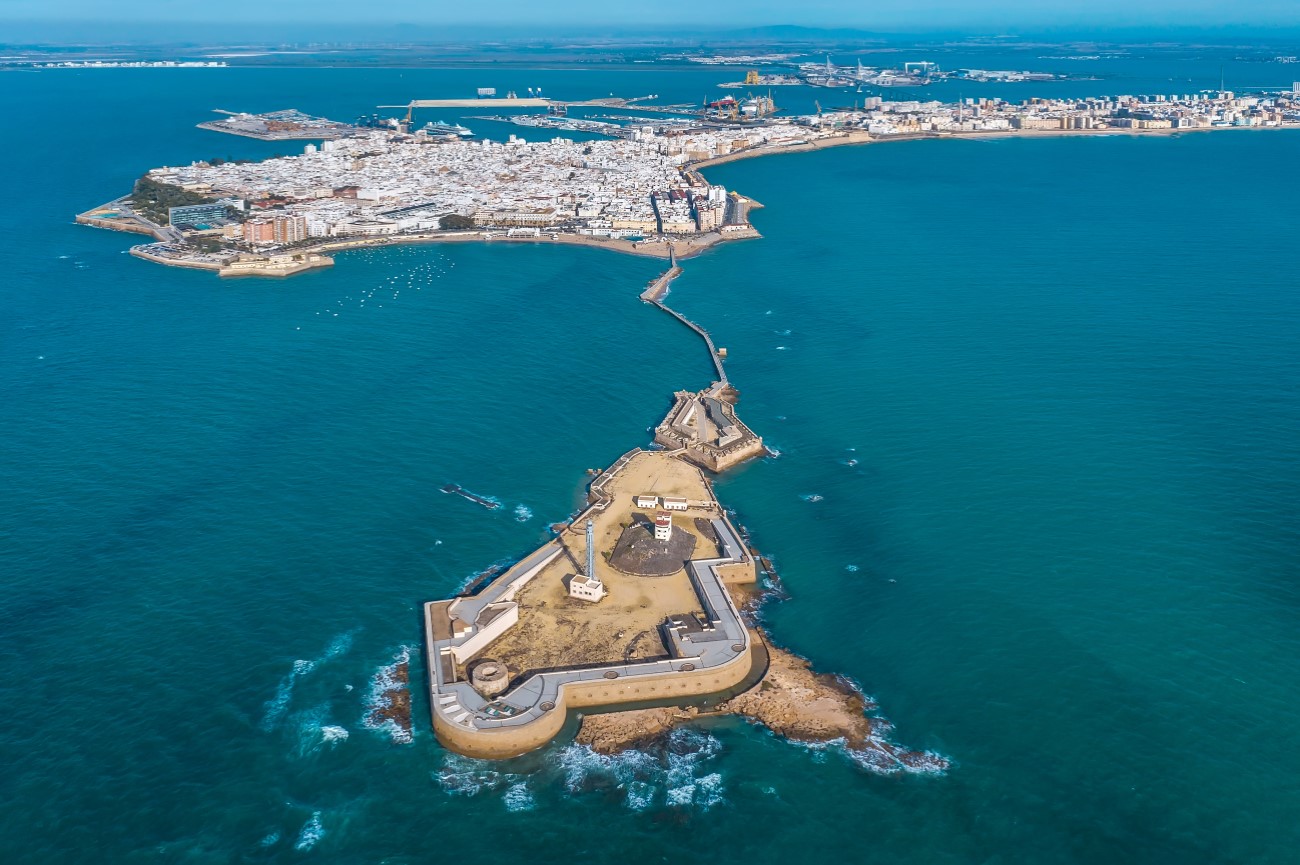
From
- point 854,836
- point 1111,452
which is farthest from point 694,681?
point 1111,452

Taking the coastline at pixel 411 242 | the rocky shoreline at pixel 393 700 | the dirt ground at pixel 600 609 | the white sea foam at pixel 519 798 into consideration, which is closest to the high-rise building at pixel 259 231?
the coastline at pixel 411 242

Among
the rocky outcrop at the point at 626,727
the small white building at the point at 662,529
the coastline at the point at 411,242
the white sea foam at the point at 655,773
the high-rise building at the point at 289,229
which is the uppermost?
the high-rise building at the point at 289,229

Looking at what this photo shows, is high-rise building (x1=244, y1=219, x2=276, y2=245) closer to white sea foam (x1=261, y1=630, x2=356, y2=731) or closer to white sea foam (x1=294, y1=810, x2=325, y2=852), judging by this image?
white sea foam (x1=261, y1=630, x2=356, y2=731)

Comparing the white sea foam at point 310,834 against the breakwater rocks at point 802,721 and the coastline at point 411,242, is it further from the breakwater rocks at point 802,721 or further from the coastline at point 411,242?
the coastline at point 411,242

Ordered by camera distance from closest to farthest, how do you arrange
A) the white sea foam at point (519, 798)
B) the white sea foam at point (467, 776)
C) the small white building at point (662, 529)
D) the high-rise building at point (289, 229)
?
1. the white sea foam at point (519, 798)
2. the white sea foam at point (467, 776)
3. the small white building at point (662, 529)
4. the high-rise building at point (289, 229)

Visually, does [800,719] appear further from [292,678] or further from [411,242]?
[411,242]

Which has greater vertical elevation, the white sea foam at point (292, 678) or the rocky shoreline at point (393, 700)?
the white sea foam at point (292, 678)

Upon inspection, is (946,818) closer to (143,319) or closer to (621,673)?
(621,673)
